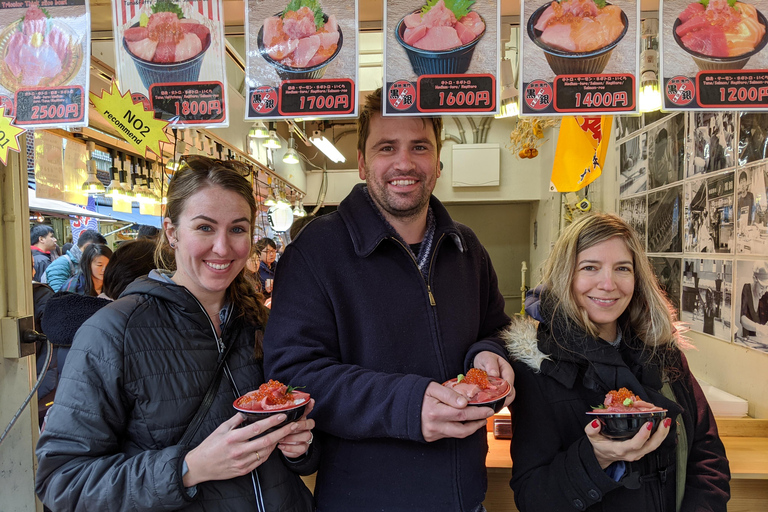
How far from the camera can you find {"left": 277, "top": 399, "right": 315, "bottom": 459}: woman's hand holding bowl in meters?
1.23

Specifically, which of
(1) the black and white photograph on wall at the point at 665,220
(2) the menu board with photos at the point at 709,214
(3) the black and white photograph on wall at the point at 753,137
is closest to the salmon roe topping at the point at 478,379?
(2) the menu board with photos at the point at 709,214

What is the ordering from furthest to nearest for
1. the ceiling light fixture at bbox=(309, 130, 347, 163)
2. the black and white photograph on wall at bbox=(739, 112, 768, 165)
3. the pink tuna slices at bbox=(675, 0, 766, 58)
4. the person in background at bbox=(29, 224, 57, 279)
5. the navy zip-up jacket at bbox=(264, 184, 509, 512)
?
1. the ceiling light fixture at bbox=(309, 130, 347, 163)
2. the person in background at bbox=(29, 224, 57, 279)
3. the black and white photograph on wall at bbox=(739, 112, 768, 165)
4. the pink tuna slices at bbox=(675, 0, 766, 58)
5. the navy zip-up jacket at bbox=(264, 184, 509, 512)

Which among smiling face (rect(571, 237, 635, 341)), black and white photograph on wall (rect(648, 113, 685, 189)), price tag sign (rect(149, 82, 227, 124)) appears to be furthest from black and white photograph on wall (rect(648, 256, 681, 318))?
price tag sign (rect(149, 82, 227, 124))

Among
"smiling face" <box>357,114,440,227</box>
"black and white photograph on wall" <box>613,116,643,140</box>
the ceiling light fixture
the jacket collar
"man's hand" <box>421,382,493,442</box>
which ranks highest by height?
the ceiling light fixture

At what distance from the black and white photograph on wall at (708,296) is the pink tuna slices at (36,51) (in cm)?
343

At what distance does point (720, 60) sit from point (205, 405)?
175cm

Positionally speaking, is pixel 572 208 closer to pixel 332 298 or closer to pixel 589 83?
pixel 589 83

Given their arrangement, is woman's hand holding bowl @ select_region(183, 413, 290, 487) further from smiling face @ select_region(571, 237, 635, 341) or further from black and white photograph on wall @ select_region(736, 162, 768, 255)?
black and white photograph on wall @ select_region(736, 162, 768, 255)

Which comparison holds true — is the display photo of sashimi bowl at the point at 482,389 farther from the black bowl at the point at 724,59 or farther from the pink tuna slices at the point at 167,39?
the pink tuna slices at the point at 167,39

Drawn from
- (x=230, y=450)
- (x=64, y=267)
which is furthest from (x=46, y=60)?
(x=64, y=267)

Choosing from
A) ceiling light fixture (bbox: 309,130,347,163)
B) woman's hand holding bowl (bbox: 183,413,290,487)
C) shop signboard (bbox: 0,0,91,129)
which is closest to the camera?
woman's hand holding bowl (bbox: 183,413,290,487)

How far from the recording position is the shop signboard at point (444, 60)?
144 centimetres

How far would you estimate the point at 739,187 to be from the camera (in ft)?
9.11

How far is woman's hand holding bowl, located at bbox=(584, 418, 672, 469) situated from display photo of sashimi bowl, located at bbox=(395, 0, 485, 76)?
1.10m
